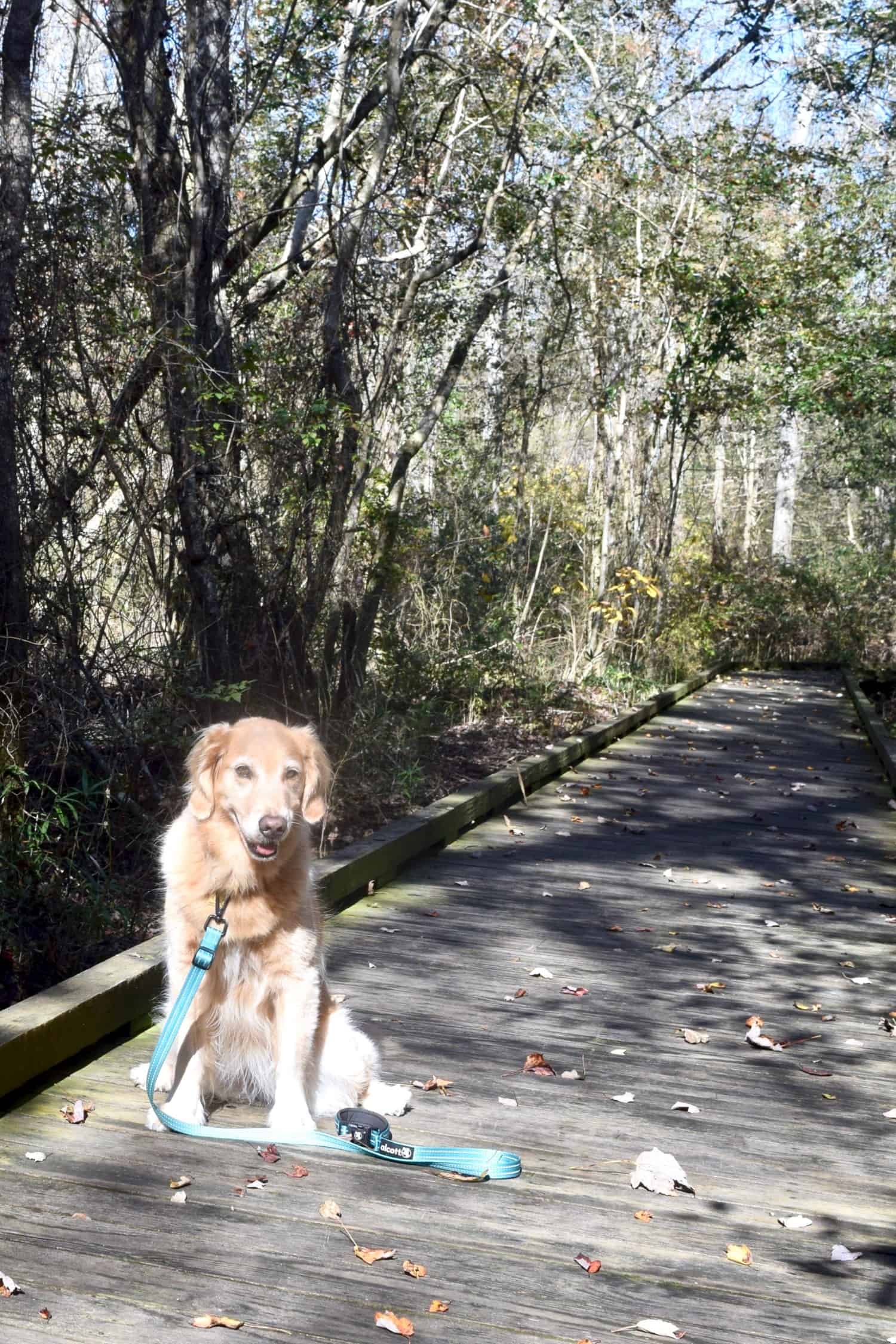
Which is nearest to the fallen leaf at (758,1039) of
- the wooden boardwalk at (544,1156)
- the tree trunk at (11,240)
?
the wooden boardwalk at (544,1156)

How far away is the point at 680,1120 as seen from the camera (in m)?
4.31

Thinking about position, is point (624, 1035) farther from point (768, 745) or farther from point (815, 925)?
point (768, 745)

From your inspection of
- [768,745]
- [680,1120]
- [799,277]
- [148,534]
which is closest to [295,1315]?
[680,1120]

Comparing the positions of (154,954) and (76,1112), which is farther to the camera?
(154,954)

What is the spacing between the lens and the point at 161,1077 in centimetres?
397

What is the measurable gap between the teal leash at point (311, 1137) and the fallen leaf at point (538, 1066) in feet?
2.70

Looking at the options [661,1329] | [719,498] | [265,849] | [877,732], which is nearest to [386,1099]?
[265,849]

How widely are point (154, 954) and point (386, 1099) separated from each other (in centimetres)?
113

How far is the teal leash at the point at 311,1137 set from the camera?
3.72 meters

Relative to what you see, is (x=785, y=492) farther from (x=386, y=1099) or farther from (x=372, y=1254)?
(x=372, y=1254)

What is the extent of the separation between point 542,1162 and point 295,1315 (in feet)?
3.77

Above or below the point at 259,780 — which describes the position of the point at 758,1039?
below

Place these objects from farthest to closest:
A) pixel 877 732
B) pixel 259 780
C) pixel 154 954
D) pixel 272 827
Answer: pixel 877 732 < pixel 154 954 < pixel 259 780 < pixel 272 827

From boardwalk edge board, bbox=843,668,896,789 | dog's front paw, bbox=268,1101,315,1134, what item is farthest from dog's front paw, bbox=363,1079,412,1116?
boardwalk edge board, bbox=843,668,896,789
